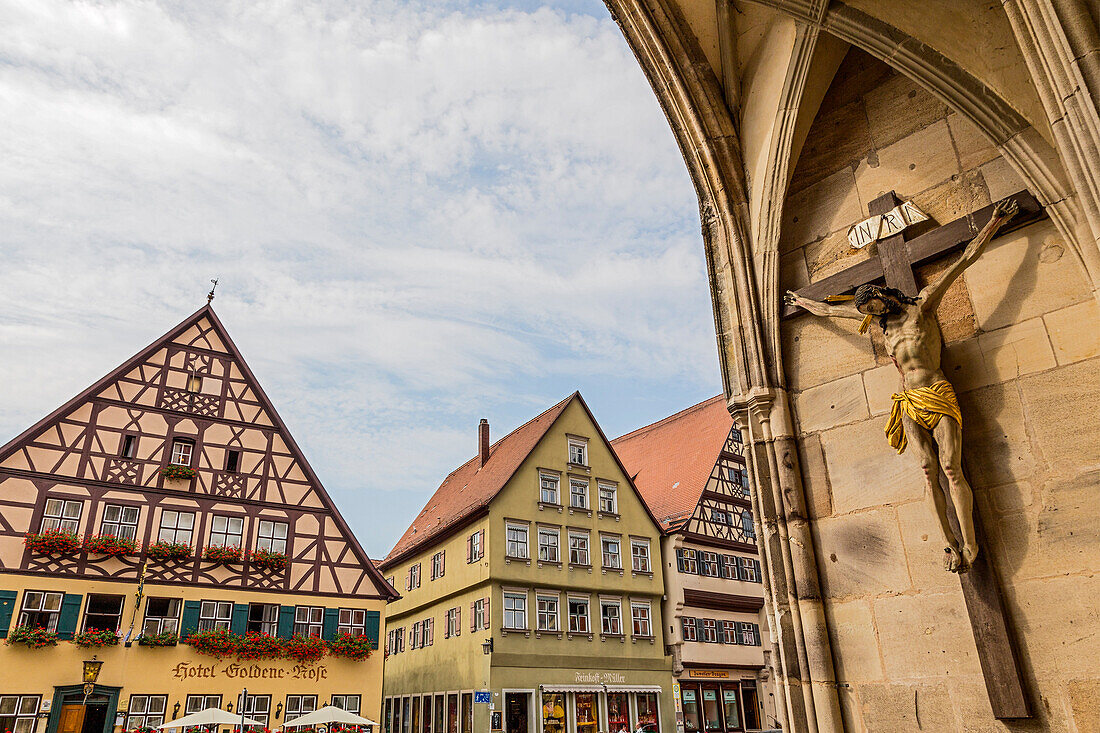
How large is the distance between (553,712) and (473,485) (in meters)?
7.65

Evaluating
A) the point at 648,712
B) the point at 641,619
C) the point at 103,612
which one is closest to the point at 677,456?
the point at 641,619

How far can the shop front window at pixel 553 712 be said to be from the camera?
65.6ft

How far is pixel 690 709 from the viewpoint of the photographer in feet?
72.8

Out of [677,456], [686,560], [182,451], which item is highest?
[677,456]

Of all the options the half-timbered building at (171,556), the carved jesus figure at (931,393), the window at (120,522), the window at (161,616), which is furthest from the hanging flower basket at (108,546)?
the carved jesus figure at (931,393)

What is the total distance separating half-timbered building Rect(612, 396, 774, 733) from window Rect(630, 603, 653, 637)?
1.97ft

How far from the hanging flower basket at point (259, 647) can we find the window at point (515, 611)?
571 centimetres

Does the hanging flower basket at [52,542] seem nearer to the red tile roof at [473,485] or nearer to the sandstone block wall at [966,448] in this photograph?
the red tile roof at [473,485]

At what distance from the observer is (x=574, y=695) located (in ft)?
67.6

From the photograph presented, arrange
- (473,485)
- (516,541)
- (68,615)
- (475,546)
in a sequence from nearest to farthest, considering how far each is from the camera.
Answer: (68,615) < (516,541) < (475,546) < (473,485)

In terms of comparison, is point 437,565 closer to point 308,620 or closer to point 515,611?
point 515,611

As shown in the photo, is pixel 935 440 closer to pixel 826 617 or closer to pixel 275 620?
pixel 826 617

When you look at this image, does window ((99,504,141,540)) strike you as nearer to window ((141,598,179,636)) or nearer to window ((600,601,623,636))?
window ((141,598,179,636))

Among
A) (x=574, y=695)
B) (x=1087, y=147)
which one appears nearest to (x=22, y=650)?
(x=574, y=695)
